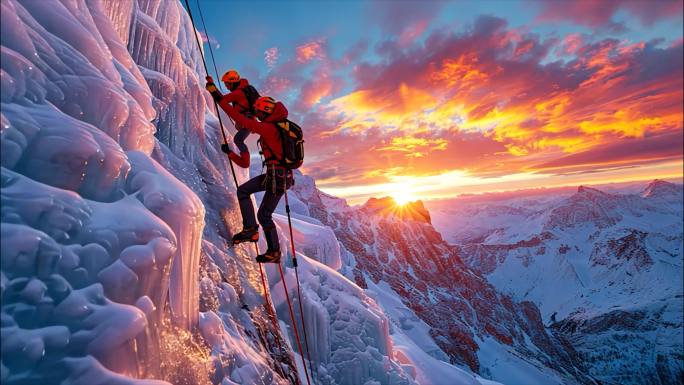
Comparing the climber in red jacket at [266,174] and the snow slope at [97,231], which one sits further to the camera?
the climber in red jacket at [266,174]

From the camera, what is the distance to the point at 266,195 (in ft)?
25.8

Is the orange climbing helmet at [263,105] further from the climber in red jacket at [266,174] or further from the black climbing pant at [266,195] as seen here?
the black climbing pant at [266,195]

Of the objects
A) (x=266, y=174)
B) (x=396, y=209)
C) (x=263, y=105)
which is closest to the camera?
(x=263, y=105)

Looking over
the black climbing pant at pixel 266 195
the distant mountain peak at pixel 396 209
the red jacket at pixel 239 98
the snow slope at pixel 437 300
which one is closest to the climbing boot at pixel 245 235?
the black climbing pant at pixel 266 195

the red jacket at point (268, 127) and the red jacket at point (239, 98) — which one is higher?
the red jacket at point (239, 98)

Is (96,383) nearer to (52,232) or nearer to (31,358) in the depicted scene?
(31,358)

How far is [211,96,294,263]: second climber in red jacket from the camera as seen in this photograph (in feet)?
23.6

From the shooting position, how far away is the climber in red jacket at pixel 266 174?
7.18 meters

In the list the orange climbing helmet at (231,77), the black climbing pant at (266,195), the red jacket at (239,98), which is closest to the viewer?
the red jacket at (239,98)

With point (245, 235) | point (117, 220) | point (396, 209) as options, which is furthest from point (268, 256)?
point (396, 209)

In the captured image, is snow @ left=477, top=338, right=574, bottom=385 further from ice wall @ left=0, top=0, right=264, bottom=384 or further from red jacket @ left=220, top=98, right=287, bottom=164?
ice wall @ left=0, top=0, right=264, bottom=384

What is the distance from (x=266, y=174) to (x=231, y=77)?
7.52 ft

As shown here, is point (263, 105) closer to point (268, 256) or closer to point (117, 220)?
point (268, 256)

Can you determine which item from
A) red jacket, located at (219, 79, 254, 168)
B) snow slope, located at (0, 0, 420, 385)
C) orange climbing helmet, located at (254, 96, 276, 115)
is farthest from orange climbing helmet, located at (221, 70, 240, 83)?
snow slope, located at (0, 0, 420, 385)
